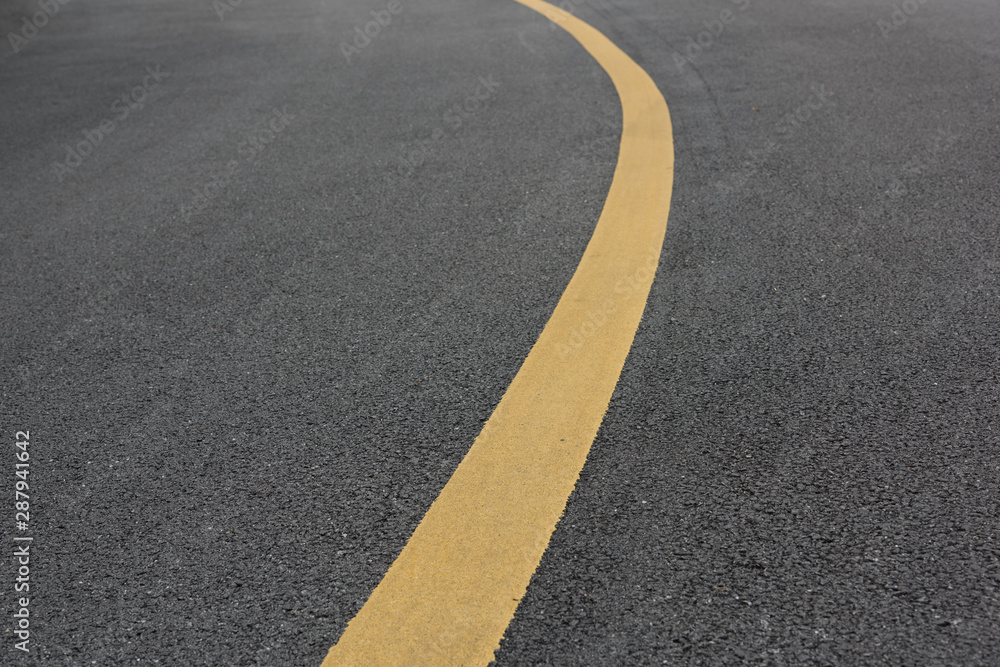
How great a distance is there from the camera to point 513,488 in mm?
1886

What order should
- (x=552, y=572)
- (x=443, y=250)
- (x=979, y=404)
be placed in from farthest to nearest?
1. (x=443, y=250)
2. (x=979, y=404)
3. (x=552, y=572)

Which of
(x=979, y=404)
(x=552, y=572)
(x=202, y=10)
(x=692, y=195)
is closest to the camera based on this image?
(x=552, y=572)

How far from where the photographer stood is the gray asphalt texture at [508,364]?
1571 mm

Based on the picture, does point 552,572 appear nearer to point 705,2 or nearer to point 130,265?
point 130,265

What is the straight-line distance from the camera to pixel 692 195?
3428mm

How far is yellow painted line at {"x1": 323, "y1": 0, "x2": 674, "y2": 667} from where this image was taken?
5.04 ft

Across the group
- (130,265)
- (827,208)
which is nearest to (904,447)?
(827,208)

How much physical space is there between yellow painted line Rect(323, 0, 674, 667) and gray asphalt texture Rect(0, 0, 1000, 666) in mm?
52

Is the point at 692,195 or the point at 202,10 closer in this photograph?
the point at 692,195

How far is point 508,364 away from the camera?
2.35m

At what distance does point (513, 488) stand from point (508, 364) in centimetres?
55

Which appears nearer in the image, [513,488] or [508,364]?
[513,488]

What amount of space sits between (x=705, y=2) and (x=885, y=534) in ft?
23.0

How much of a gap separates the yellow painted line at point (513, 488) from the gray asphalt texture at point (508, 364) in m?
0.05
